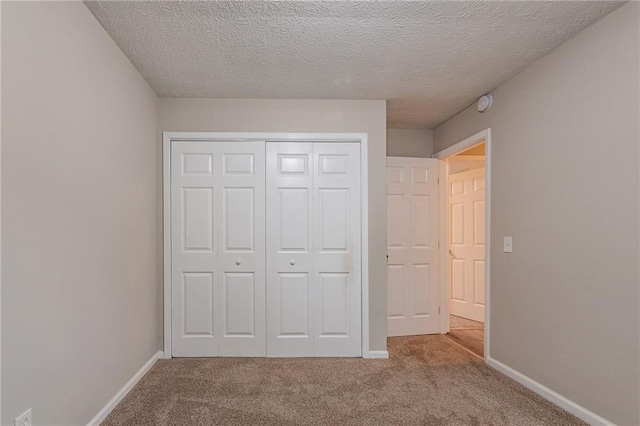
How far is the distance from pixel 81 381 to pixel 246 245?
64.4 inches

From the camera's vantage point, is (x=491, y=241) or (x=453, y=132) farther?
(x=453, y=132)

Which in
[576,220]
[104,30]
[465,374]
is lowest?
[465,374]

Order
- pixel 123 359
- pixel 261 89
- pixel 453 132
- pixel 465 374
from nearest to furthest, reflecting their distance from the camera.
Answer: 1. pixel 123 359
2. pixel 465 374
3. pixel 261 89
4. pixel 453 132

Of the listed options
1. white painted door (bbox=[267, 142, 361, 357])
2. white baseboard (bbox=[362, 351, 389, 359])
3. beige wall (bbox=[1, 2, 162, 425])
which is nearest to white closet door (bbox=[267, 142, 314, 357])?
white painted door (bbox=[267, 142, 361, 357])

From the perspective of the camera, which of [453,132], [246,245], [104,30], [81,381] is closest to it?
[81,381]

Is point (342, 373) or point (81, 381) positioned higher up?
point (81, 381)

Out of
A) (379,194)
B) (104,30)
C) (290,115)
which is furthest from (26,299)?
(379,194)

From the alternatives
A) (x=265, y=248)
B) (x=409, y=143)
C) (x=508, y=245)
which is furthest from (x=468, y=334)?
(x=265, y=248)

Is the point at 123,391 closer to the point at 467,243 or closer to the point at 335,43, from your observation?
the point at 335,43

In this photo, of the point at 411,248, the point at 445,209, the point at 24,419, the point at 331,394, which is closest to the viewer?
the point at 24,419

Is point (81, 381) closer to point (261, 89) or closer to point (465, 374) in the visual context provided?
point (261, 89)

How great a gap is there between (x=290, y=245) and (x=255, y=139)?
3.49 feet

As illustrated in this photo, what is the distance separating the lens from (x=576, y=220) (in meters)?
2.23

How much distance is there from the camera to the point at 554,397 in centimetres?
236
